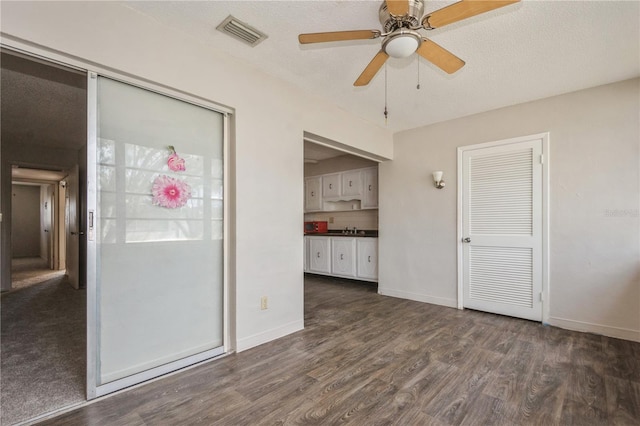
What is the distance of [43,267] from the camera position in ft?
25.0

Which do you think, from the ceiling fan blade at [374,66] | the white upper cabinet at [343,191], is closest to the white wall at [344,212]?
the white upper cabinet at [343,191]

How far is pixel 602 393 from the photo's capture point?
80.0 inches

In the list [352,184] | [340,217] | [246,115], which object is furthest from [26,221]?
[246,115]

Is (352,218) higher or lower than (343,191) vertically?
lower

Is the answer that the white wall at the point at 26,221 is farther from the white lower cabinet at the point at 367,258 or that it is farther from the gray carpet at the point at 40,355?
the white lower cabinet at the point at 367,258

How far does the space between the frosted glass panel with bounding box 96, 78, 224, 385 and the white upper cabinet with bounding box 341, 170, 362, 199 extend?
3.51m

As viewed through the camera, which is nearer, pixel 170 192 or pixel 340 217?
pixel 170 192

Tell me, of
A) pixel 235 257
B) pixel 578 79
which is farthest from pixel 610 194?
pixel 235 257

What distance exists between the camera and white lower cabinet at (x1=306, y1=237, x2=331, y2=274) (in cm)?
593

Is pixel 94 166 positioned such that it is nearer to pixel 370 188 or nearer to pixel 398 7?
pixel 398 7

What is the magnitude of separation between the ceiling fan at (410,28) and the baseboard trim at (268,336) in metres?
2.50

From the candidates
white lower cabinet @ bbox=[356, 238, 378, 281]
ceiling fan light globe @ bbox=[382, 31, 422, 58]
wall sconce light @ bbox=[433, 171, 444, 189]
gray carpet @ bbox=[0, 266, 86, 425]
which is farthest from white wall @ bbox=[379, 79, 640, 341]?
gray carpet @ bbox=[0, 266, 86, 425]

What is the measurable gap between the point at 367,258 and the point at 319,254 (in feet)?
3.82

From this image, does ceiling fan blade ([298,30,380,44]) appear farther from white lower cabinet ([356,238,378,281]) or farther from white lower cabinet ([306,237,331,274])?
white lower cabinet ([306,237,331,274])
